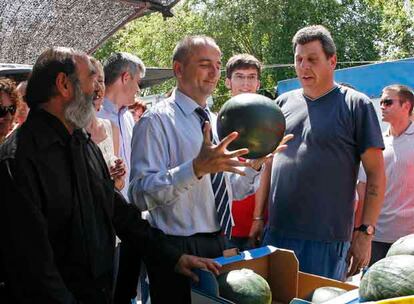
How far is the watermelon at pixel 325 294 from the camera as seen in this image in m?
2.43

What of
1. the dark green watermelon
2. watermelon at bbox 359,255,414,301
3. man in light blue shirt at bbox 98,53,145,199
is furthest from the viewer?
man in light blue shirt at bbox 98,53,145,199

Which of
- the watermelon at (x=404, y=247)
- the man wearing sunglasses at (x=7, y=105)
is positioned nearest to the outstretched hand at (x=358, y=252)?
the watermelon at (x=404, y=247)

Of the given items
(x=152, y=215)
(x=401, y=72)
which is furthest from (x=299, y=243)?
(x=401, y=72)

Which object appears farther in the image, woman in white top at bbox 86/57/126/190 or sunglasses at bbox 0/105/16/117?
woman in white top at bbox 86/57/126/190

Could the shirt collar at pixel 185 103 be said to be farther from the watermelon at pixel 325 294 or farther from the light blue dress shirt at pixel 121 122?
the light blue dress shirt at pixel 121 122

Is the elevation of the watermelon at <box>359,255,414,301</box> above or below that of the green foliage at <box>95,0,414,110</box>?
below

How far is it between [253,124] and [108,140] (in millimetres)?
1731

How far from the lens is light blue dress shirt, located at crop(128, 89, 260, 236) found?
9.12 ft

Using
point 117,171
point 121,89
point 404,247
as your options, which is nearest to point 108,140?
point 117,171

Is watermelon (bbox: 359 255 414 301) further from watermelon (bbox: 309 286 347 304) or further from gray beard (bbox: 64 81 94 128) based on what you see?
gray beard (bbox: 64 81 94 128)

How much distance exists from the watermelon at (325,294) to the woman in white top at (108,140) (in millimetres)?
1691

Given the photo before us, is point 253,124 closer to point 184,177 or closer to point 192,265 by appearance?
point 184,177

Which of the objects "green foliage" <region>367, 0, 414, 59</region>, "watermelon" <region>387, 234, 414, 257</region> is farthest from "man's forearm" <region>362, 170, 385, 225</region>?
"green foliage" <region>367, 0, 414, 59</region>

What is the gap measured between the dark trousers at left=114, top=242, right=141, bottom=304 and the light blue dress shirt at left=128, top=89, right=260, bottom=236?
228mm
